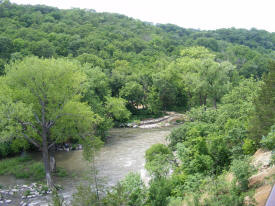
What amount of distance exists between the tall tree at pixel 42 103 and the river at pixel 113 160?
2.06 meters

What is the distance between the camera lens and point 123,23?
111000 mm

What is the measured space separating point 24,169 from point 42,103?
5939mm

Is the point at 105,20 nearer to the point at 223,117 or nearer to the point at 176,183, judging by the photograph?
the point at 223,117

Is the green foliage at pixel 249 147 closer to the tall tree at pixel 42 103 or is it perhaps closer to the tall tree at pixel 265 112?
the tall tree at pixel 265 112

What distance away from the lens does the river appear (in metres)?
19.1

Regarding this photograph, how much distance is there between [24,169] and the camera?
21203 millimetres

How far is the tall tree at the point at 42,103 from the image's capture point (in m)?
18.0

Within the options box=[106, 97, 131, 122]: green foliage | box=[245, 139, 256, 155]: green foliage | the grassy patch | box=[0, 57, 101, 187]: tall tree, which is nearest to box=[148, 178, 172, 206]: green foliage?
box=[245, 139, 256, 155]: green foliage

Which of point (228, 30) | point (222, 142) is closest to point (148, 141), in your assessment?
point (222, 142)

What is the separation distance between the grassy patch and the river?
0.68 m

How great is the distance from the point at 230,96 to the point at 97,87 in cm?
1783

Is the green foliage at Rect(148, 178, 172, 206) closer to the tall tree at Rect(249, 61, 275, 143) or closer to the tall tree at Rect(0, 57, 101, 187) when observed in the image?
the tall tree at Rect(249, 61, 275, 143)

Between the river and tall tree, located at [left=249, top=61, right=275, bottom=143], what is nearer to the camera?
tall tree, located at [left=249, top=61, right=275, bottom=143]

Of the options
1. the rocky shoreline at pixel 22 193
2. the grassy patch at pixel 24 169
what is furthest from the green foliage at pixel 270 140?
the grassy patch at pixel 24 169
